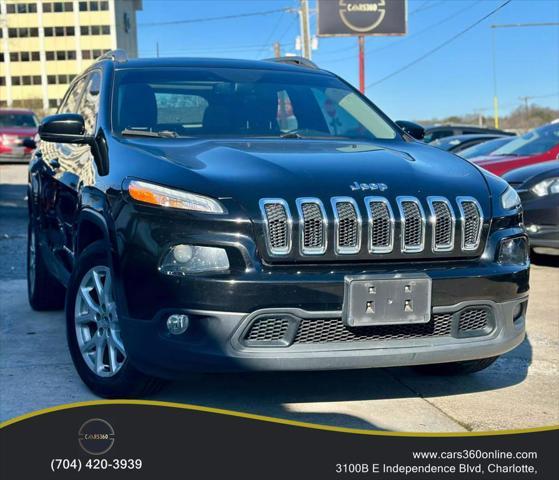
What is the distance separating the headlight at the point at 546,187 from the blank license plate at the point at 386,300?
4603 mm

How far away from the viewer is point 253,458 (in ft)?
10.5

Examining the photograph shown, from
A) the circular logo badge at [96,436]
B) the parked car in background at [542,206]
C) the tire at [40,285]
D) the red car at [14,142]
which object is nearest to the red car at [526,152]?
the parked car in background at [542,206]

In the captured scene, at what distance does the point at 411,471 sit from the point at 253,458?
0.59m

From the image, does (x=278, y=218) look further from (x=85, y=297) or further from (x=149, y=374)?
(x=85, y=297)

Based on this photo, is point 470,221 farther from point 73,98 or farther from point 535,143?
point 535,143

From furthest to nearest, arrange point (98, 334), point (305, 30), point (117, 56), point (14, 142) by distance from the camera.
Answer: point (305, 30), point (14, 142), point (117, 56), point (98, 334)

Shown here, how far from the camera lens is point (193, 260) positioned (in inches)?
140

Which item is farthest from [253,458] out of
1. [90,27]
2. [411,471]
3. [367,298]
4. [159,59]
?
[90,27]

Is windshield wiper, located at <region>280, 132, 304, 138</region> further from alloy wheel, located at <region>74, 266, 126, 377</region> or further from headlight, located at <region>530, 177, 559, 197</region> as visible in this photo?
headlight, located at <region>530, 177, 559, 197</region>

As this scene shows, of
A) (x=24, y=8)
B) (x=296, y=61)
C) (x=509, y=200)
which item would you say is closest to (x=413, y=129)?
(x=296, y=61)

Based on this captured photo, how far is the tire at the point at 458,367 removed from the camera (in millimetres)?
4469

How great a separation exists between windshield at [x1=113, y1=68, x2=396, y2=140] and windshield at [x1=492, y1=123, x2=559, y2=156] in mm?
6130

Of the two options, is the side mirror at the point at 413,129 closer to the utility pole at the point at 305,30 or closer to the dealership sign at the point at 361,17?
the dealership sign at the point at 361,17

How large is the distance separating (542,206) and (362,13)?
76.7 ft
